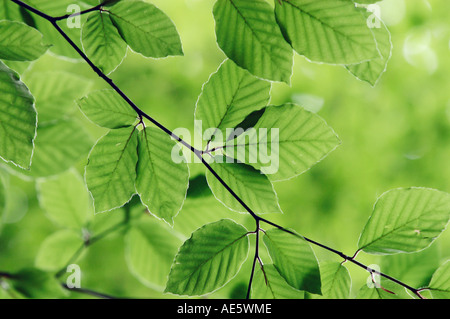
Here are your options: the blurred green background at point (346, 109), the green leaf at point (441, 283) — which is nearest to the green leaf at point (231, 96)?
the green leaf at point (441, 283)

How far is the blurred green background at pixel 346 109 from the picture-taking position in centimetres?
382

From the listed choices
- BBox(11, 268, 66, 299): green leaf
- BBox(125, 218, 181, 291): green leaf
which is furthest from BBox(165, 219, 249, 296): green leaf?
BBox(11, 268, 66, 299): green leaf

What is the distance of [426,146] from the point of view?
14.1 feet

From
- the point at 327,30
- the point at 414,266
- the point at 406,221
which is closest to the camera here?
the point at 327,30

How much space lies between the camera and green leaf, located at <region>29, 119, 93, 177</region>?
80cm

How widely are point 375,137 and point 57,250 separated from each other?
13.1 ft

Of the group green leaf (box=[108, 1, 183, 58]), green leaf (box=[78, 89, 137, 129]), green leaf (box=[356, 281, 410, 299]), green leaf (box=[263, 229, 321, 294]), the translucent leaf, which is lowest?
green leaf (box=[356, 281, 410, 299])

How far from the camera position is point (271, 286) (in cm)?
57

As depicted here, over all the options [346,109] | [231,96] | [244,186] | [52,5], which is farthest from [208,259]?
[346,109]

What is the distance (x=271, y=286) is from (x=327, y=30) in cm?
36

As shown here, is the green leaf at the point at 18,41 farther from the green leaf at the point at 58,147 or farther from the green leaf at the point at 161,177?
the green leaf at the point at 58,147

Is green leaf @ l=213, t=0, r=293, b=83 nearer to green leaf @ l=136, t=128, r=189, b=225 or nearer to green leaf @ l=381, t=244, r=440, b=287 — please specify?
green leaf @ l=136, t=128, r=189, b=225

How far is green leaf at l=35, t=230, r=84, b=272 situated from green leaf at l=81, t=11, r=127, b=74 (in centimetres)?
60

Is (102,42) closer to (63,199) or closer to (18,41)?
(18,41)
